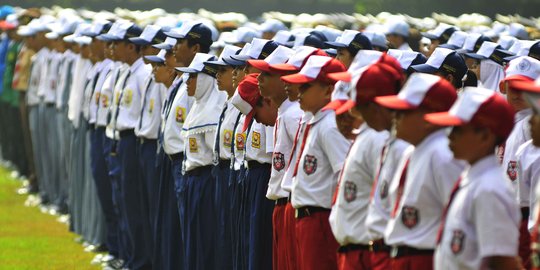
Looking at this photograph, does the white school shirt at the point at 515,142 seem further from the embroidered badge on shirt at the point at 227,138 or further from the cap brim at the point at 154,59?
the cap brim at the point at 154,59

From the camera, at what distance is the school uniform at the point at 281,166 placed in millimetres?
10062

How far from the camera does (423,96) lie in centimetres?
746

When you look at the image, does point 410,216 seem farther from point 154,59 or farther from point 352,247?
point 154,59

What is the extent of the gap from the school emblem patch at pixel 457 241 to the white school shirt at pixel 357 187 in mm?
1384

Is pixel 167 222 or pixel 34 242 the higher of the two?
pixel 167 222

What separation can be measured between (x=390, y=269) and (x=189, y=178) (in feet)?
15.6

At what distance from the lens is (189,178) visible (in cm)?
1244

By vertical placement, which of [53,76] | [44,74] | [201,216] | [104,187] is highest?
[201,216]

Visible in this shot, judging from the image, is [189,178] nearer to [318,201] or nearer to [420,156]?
[318,201]

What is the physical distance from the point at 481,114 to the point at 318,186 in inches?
96.9

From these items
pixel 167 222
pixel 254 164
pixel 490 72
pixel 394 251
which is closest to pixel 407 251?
pixel 394 251

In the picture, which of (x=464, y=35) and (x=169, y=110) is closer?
(x=169, y=110)

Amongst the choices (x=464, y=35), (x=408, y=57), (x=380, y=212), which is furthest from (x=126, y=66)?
(x=380, y=212)

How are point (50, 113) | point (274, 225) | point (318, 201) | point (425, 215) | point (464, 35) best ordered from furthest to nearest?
point (50, 113)
point (464, 35)
point (274, 225)
point (318, 201)
point (425, 215)
